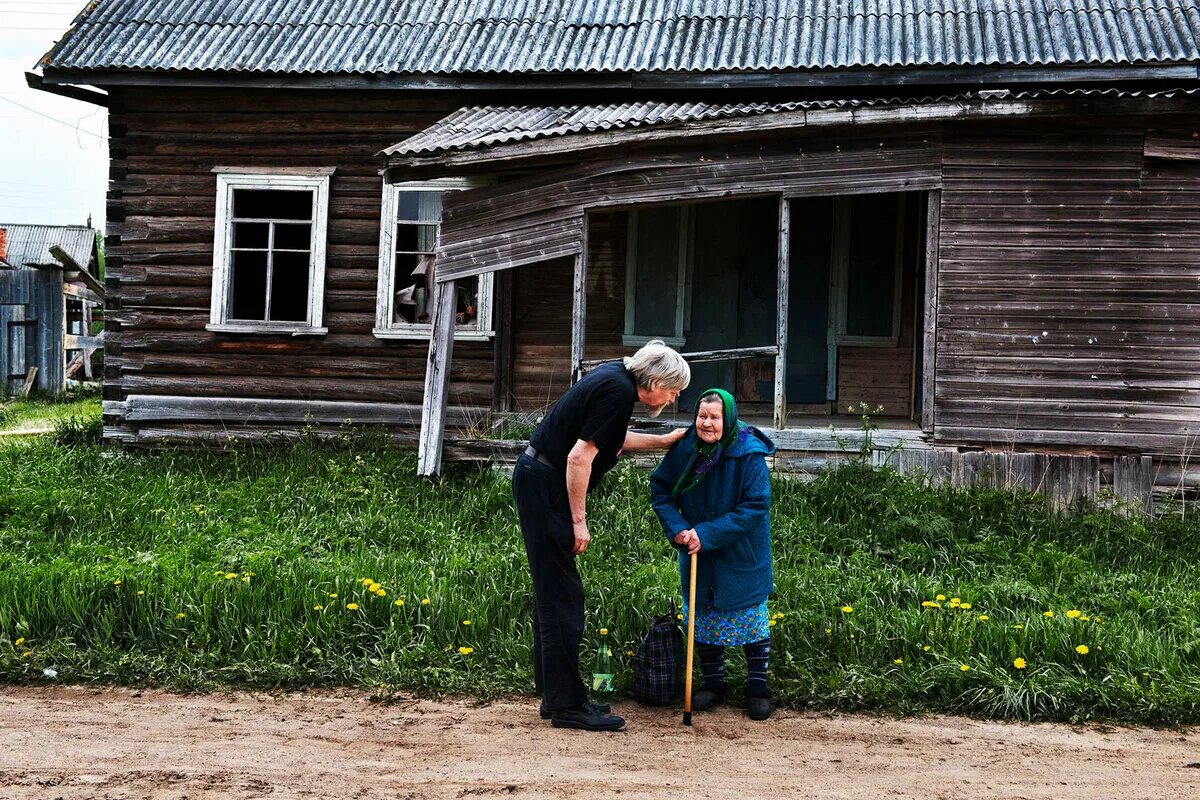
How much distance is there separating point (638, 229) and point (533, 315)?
4.60 feet

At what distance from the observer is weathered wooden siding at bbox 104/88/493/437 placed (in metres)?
10.5

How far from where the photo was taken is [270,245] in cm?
1060

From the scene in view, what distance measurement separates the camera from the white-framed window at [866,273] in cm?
1084

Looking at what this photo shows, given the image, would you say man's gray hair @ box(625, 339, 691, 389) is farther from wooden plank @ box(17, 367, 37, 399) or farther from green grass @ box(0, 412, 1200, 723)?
wooden plank @ box(17, 367, 37, 399)

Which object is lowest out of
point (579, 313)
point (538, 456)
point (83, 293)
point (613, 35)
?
point (538, 456)

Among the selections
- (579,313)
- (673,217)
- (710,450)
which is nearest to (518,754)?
(710,450)

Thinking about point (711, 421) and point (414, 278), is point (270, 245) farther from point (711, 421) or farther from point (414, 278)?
point (711, 421)

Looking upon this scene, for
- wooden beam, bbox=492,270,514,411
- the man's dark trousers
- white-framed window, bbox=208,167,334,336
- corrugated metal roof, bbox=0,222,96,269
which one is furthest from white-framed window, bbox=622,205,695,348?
corrugated metal roof, bbox=0,222,96,269

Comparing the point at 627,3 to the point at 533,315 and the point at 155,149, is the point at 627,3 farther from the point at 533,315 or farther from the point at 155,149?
the point at 155,149

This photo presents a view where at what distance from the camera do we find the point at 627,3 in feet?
36.4

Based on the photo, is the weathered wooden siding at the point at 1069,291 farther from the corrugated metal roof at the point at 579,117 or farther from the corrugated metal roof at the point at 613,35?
the corrugated metal roof at the point at 613,35

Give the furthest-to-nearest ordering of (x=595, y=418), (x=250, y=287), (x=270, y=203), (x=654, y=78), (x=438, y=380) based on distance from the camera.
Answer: (x=250, y=287) < (x=270, y=203) < (x=654, y=78) < (x=438, y=380) < (x=595, y=418)

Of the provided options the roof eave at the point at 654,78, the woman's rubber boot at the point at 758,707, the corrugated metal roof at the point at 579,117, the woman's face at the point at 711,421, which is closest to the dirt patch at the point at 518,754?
the woman's rubber boot at the point at 758,707

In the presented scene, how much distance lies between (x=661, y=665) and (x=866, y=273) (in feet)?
23.1
